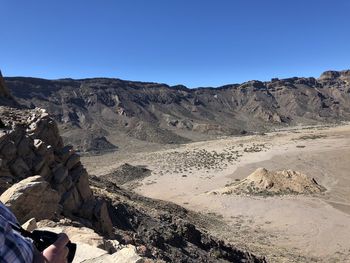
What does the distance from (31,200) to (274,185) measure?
2713cm

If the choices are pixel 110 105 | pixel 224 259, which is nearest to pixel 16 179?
pixel 224 259

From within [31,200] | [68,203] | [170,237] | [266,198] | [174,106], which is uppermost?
[174,106]

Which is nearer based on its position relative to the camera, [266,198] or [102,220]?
[102,220]

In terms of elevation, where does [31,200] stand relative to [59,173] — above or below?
above

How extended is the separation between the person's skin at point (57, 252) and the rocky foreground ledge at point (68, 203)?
11.7ft

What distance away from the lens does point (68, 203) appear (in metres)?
11.6

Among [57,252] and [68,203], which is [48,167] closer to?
[68,203]

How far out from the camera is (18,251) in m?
2.80

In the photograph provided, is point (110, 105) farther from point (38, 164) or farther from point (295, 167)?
point (38, 164)

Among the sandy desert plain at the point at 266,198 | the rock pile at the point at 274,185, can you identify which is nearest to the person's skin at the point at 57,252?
the sandy desert plain at the point at 266,198

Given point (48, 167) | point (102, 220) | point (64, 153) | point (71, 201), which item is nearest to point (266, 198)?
point (64, 153)

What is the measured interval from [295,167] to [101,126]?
64.1 metres

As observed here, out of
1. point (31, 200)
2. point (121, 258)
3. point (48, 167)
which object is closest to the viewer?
point (121, 258)

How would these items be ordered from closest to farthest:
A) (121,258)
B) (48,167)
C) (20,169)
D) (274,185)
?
(121,258), (20,169), (48,167), (274,185)
